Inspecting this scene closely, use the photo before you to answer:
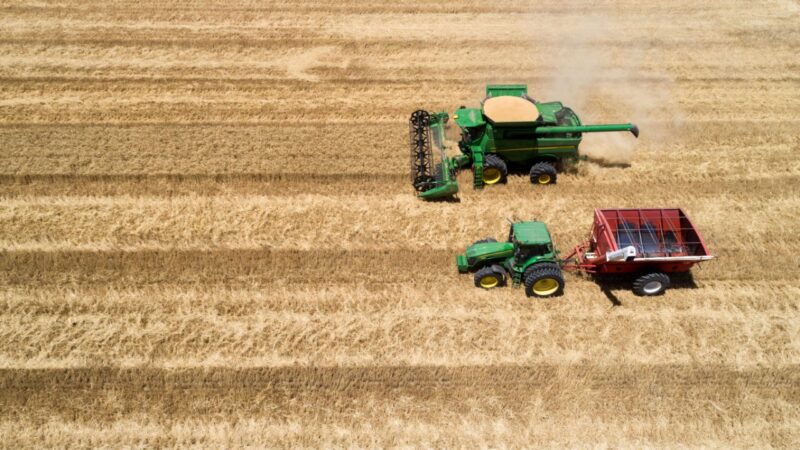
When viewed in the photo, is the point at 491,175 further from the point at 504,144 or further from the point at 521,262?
the point at 521,262

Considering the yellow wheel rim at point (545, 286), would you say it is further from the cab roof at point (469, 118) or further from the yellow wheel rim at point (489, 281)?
the cab roof at point (469, 118)

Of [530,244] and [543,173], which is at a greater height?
[543,173]

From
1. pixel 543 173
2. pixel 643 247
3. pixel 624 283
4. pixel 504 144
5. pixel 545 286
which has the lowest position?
pixel 545 286

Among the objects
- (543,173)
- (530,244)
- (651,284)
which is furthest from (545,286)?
(543,173)

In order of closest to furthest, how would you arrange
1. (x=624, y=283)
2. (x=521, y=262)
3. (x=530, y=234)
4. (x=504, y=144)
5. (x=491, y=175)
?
(x=530, y=234), (x=521, y=262), (x=624, y=283), (x=504, y=144), (x=491, y=175)

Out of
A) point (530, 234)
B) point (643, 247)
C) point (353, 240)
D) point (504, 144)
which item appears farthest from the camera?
point (504, 144)

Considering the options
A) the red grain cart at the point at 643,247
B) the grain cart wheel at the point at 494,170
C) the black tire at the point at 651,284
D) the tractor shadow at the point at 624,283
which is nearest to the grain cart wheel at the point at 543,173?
the grain cart wheel at the point at 494,170

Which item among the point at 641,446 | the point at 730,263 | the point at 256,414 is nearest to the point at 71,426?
the point at 256,414

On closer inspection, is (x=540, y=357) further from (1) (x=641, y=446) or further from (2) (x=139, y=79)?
(2) (x=139, y=79)
